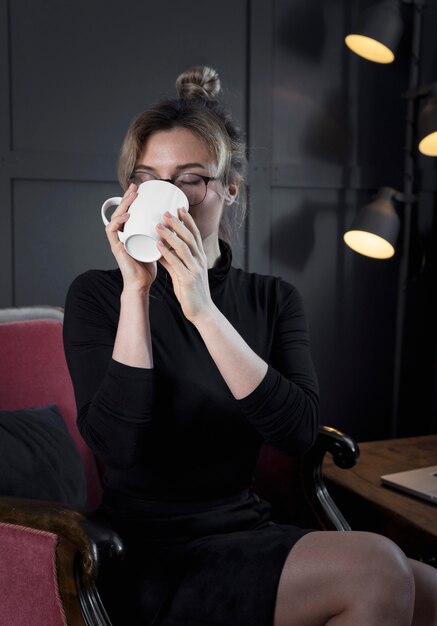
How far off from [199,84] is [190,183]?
1.19 ft

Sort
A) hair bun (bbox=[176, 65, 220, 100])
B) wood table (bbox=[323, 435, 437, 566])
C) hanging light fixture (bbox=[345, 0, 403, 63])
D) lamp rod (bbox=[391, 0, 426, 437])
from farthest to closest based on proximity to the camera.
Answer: lamp rod (bbox=[391, 0, 426, 437]), hanging light fixture (bbox=[345, 0, 403, 63]), hair bun (bbox=[176, 65, 220, 100]), wood table (bbox=[323, 435, 437, 566])

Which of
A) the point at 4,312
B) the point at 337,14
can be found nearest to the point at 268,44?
the point at 337,14

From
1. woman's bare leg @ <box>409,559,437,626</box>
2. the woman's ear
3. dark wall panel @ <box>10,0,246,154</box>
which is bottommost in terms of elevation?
woman's bare leg @ <box>409,559,437,626</box>

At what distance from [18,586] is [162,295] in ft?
1.75

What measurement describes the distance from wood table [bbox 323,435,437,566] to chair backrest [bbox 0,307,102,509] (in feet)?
1.74

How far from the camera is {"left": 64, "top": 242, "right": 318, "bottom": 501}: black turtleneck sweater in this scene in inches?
45.1

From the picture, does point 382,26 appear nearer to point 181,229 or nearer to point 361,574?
point 181,229

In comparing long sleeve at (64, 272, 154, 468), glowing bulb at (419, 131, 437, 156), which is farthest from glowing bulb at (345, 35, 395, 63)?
long sleeve at (64, 272, 154, 468)

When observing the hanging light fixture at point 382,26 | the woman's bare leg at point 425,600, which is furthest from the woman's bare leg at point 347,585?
the hanging light fixture at point 382,26

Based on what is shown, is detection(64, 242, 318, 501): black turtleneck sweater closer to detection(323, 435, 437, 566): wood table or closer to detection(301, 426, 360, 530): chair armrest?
detection(301, 426, 360, 530): chair armrest

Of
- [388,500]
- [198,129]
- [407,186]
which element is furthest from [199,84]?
[407,186]

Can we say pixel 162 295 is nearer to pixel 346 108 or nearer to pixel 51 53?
pixel 51 53

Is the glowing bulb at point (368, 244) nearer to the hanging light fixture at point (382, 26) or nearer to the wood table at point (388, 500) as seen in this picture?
the hanging light fixture at point (382, 26)

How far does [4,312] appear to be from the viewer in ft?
5.35
